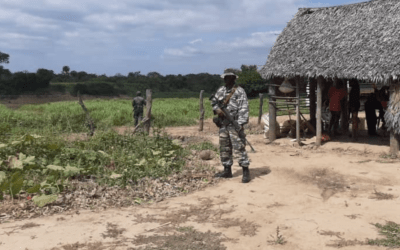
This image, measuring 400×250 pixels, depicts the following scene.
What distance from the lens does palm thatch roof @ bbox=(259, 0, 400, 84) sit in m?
9.73

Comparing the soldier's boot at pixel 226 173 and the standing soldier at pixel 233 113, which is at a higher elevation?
the standing soldier at pixel 233 113

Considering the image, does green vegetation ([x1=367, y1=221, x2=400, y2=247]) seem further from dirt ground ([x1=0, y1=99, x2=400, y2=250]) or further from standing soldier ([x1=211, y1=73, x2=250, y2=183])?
standing soldier ([x1=211, y1=73, x2=250, y2=183])

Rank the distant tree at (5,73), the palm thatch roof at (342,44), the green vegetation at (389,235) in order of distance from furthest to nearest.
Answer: the distant tree at (5,73)
the palm thatch roof at (342,44)
the green vegetation at (389,235)

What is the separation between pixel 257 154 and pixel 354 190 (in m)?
3.62

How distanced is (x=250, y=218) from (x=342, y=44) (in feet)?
23.7

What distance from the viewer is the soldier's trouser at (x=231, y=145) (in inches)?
283

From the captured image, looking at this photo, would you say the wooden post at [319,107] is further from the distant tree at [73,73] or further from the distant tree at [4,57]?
the distant tree at [73,73]

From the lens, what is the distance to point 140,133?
32.8 ft

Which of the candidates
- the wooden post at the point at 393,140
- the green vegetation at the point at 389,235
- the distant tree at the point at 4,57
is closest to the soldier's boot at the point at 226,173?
the green vegetation at the point at 389,235

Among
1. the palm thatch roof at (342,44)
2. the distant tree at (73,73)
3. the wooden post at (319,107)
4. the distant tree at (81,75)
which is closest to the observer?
the palm thatch roof at (342,44)

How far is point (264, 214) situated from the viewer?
564 centimetres

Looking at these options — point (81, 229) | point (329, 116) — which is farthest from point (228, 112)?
point (329, 116)

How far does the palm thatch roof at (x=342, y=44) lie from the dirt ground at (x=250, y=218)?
9.60 feet


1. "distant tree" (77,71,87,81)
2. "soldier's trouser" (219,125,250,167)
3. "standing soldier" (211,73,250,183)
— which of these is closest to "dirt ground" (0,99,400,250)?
"soldier's trouser" (219,125,250,167)
